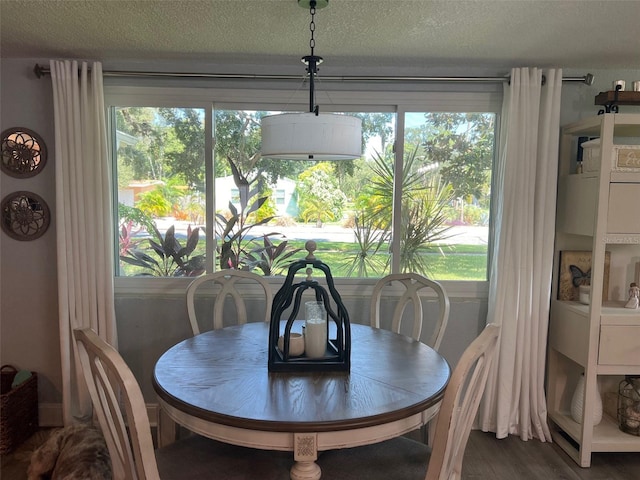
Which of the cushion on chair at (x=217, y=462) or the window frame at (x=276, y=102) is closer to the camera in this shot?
the cushion on chair at (x=217, y=462)

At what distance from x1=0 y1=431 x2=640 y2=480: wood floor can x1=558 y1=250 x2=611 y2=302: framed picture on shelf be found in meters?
0.89

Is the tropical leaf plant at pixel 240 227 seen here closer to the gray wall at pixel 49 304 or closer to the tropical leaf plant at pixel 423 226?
the gray wall at pixel 49 304

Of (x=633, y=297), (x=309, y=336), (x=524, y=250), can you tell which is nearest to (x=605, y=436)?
(x=633, y=297)

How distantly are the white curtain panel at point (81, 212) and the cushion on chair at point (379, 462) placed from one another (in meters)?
1.67

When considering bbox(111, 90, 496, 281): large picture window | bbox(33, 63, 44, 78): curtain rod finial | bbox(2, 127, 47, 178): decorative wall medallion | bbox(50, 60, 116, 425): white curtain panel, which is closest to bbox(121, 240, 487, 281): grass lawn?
bbox(111, 90, 496, 281): large picture window

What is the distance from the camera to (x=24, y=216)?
9.25 feet

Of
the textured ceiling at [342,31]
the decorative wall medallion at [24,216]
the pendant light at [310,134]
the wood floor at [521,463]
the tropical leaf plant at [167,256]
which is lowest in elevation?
the wood floor at [521,463]

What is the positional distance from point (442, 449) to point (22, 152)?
278 centimetres

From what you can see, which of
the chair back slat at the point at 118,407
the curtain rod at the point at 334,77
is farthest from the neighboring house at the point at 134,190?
the chair back slat at the point at 118,407

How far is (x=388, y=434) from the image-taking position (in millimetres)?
1494

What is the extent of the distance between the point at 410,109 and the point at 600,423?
2.15 m

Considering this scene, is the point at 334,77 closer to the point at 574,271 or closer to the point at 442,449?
the point at 574,271

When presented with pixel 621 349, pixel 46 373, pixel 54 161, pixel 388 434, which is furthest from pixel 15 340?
pixel 621 349

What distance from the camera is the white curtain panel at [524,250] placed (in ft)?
8.89
